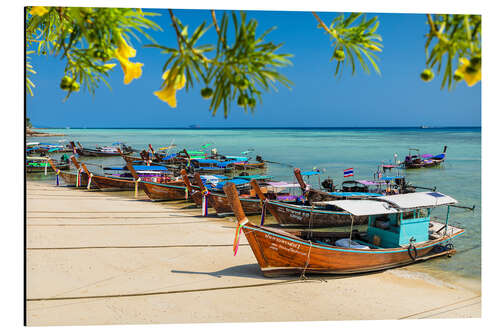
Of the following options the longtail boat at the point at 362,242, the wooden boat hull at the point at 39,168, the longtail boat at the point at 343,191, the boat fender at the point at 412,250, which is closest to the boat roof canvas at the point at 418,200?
the longtail boat at the point at 362,242

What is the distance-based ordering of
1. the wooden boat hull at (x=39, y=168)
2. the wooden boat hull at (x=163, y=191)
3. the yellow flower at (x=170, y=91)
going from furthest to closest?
the wooden boat hull at (x=39, y=168) → the wooden boat hull at (x=163, y=191) → the yellow flower at (x=170, y=91)

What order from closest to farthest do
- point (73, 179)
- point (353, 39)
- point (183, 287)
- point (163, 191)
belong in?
1. point (353, 39)
2. point (183, 287)
3. point (163, 191)
4. point (73, 179)

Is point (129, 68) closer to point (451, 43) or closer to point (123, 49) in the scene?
point (123, 49)

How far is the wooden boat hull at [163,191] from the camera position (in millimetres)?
11508

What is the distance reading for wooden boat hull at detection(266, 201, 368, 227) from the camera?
8.52 meters

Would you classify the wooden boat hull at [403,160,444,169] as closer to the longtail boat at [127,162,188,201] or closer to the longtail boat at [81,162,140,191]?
the longtail boat at [127,162,188,201]

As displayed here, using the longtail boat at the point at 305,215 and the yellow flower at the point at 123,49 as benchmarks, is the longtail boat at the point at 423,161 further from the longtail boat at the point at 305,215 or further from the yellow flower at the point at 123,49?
the yellow flower at the point at 123,49

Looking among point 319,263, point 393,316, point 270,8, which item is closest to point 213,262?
point 319,263

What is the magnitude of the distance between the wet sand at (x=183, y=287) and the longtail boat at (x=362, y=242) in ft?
0.63

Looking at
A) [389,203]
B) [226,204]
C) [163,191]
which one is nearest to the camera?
[389,203]

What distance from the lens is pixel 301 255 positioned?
15.8ft

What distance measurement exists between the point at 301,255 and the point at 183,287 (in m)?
1.45

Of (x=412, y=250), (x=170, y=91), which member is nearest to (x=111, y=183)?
(x=412, y=250)
